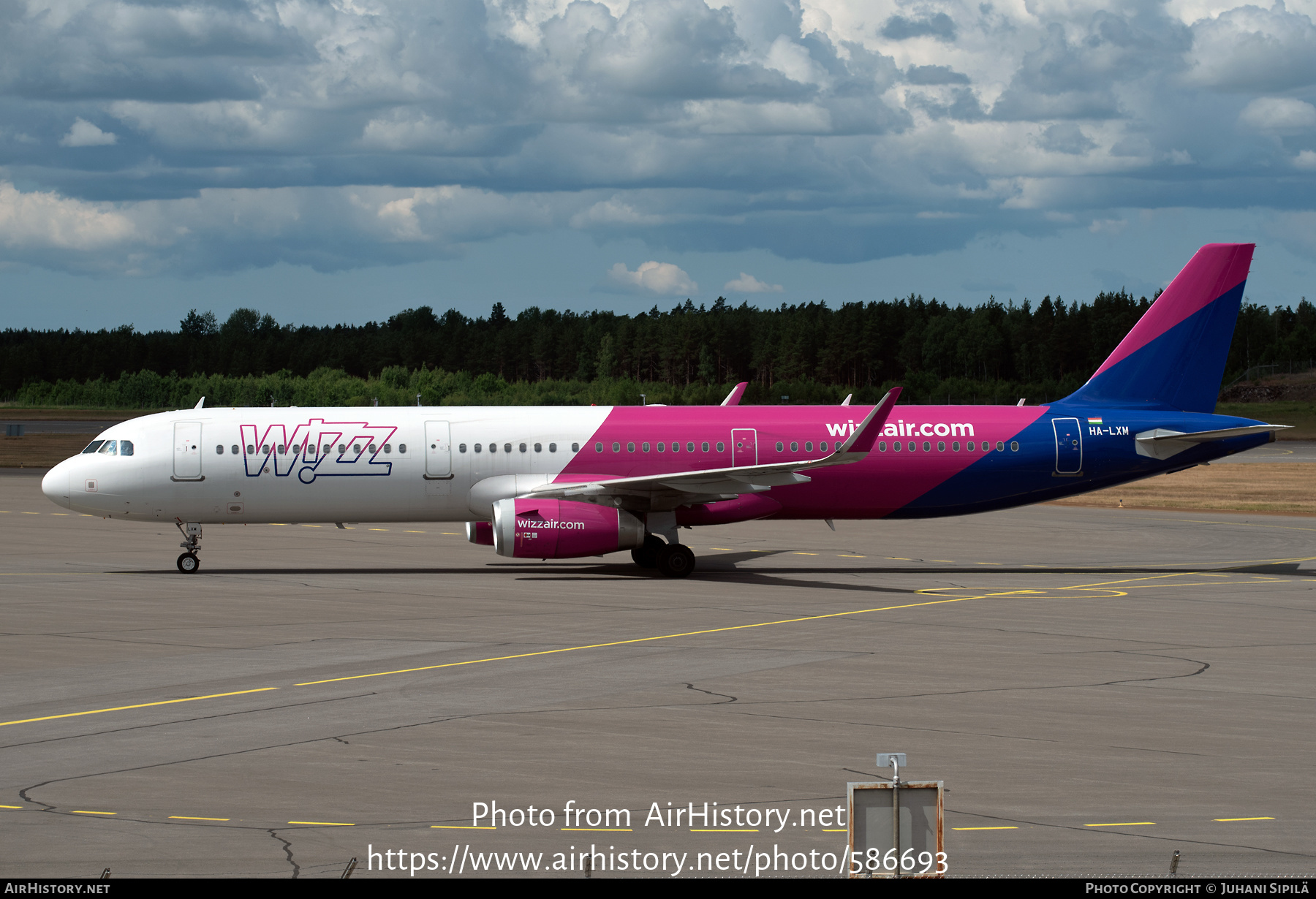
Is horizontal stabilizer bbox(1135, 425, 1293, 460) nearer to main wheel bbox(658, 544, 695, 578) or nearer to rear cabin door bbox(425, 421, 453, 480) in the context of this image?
main wheel bbox(658, 544, 695, 578)

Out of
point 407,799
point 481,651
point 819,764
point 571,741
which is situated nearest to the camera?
point 407,799

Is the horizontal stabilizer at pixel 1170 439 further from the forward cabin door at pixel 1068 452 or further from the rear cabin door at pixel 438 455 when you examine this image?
the rear cabin door at pixel 438 455

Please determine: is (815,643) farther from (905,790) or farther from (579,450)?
(905,790)

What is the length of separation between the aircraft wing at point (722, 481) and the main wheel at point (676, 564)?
1361 mm

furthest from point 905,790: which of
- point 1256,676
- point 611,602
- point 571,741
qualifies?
point 611,602

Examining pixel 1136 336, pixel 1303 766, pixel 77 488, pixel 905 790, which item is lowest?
pixel 1303 766

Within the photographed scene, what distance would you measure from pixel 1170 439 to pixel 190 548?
84.5ft

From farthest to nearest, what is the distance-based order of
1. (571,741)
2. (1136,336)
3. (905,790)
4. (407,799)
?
(1136,336), (571,741), (407,799), (905,790)

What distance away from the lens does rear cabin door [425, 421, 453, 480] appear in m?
33.5

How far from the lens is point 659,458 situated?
34500 mm

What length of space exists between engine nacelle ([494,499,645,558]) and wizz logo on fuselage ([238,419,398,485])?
3.84 metres

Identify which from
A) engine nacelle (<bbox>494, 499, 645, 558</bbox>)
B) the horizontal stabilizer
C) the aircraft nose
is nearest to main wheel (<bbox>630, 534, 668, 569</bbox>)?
engine nacelle (<bbox>494, 499, 645, 558</bbox>)

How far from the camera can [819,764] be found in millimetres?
13945

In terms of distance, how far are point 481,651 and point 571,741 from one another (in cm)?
678
